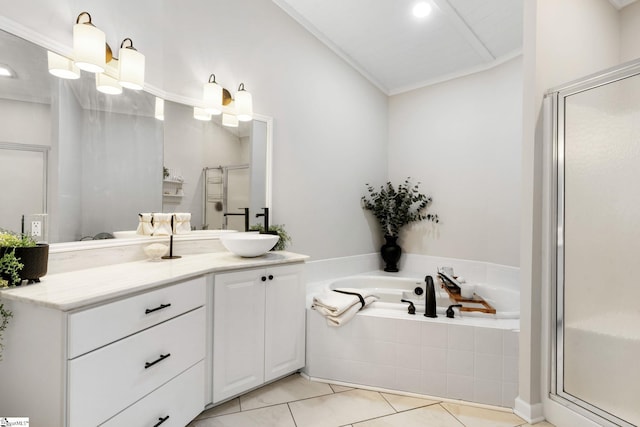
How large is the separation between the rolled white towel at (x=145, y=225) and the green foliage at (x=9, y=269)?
27.9 inches

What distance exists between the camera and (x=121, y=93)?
1.88m

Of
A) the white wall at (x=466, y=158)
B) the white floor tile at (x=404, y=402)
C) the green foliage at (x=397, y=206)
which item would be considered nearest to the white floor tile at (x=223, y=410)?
the white floor tile at (x=404, y=402)

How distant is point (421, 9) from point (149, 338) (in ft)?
9.68

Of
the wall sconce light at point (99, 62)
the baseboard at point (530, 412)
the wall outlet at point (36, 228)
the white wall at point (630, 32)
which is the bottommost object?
the baseboard at point (530, 412)

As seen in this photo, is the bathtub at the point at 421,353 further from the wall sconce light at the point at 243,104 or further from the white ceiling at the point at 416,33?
the white ceiling at the point at 416,33

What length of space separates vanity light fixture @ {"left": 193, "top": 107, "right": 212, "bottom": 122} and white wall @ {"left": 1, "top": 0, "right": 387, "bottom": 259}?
0.11 metres

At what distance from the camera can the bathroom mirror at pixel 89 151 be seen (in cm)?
144

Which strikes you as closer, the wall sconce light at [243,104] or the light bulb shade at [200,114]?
the light bulb shade at [200,114]

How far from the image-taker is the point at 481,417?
183cm

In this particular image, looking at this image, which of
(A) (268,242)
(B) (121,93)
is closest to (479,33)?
(A) (268,242)

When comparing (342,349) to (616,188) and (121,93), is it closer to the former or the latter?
(616,188)

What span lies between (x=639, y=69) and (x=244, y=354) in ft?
8.08

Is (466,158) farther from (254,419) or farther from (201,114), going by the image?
(254,419)

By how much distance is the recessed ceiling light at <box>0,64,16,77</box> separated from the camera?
54.8 inches
